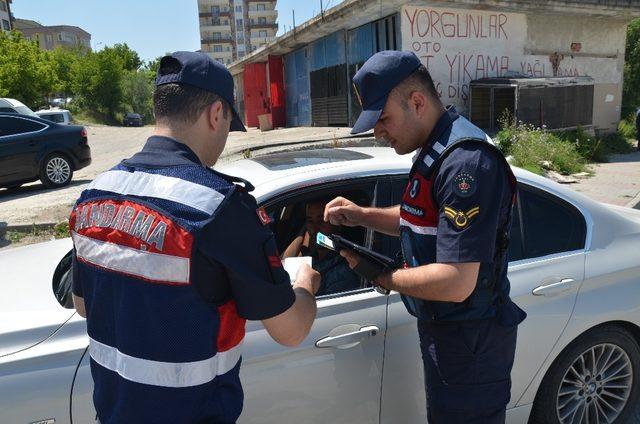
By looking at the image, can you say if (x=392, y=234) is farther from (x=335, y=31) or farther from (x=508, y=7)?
(x=335, y=31)

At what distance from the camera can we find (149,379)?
3.79 ft

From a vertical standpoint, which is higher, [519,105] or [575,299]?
[519,105]

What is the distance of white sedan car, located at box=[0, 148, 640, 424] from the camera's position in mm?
1762

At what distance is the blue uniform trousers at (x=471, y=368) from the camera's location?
1.72 metres

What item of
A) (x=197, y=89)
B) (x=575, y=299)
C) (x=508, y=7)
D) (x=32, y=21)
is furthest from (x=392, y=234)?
(x=32, y=21)

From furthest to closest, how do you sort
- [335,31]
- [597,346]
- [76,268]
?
[335,31] < [597,346] < [76,268]

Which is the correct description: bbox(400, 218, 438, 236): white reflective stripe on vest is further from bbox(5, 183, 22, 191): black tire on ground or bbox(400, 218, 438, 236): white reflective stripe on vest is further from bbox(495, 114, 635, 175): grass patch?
bbox(5, 183, 22, 191): black tire on ground

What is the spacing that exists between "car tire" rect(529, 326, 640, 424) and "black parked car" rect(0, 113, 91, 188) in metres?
10.4

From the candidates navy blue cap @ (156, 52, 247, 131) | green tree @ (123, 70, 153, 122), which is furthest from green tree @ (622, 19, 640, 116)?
green tree @ (123, 70, 153, 122)

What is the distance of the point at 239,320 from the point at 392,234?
41.5 inches

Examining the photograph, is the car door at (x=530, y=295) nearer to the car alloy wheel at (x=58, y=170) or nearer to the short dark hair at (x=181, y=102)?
the short dark hair at (x=181, y=102)

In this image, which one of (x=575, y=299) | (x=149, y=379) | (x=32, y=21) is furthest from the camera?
(x=32, y=21)

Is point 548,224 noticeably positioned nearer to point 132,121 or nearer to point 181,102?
point 181,102

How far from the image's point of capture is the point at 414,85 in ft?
5.40
